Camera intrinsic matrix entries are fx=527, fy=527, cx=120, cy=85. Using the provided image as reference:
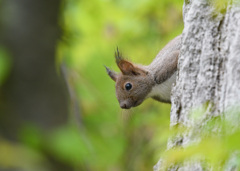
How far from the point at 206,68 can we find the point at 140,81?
1656 mm

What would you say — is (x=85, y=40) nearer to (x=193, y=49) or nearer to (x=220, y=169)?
(x=193, y=49)

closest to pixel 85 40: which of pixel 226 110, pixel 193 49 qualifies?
pixel 193 49

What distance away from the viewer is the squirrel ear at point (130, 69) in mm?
4570

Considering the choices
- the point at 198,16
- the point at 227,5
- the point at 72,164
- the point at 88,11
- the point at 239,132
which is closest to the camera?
the point at 239,132

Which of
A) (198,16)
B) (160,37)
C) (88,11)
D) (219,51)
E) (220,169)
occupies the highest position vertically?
(88,11)

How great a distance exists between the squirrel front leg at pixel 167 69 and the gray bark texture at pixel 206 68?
80 cm

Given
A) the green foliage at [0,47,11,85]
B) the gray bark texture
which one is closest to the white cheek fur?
the gray bark texture

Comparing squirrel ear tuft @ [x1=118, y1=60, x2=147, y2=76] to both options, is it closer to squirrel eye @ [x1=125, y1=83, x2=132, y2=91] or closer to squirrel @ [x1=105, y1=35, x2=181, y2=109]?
squirrel @ [x1=105, y1=35, x2=181, y2=109]

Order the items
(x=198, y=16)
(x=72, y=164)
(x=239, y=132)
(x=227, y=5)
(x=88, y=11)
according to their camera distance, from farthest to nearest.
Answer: (x=88, y=11), (x=198, y=16), (x=227, y=5), (x=72, y=164), (x=239, y=132)

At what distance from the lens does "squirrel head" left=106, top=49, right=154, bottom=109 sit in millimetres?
4582

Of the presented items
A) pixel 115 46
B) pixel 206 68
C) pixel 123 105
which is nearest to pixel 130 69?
pixel 123 105

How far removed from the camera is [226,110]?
2.69 metres

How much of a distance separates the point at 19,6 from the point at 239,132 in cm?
136

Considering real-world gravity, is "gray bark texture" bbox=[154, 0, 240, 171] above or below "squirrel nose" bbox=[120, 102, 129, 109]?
below
